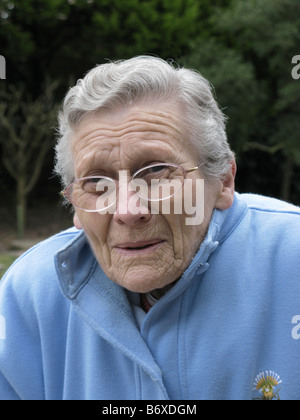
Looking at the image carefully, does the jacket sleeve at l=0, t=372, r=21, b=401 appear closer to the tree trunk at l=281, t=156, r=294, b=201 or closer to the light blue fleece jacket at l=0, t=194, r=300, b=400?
the light blue fleece jacket at l=0, t=194, r=300, b=400

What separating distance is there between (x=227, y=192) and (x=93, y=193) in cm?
47

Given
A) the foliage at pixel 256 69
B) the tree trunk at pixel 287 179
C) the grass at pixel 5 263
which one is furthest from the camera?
the tree trunk at pixel 287 179

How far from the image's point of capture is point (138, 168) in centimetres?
173

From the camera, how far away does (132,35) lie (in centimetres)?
1363

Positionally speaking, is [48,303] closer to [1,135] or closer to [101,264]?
[101,264]

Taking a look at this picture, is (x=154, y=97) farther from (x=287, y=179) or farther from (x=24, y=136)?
(x=287, y=179)

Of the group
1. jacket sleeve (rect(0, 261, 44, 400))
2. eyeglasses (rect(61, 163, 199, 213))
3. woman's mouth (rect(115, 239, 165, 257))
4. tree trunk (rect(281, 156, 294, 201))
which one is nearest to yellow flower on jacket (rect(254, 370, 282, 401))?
woman's mouth (rect(115, 239, 165, 257))

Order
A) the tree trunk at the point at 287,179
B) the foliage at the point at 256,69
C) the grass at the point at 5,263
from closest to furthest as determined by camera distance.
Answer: the grass at the point at 5,263, the foliage at the point at 256,69, the tree trunk at the point at 287,179

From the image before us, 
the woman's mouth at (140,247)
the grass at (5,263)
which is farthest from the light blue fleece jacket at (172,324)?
the grass at (5,263)

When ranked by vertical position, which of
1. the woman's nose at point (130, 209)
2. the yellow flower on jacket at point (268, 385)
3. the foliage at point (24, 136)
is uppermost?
the foliage at point (24, 136)

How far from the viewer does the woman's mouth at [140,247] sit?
1.74 m

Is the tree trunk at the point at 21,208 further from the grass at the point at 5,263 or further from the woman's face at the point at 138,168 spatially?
the woman's face at the point at 138,168

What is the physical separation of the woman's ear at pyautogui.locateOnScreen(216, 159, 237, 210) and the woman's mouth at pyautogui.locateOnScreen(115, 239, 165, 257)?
0.96 ft

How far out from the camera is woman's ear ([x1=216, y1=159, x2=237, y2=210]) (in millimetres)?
1915
